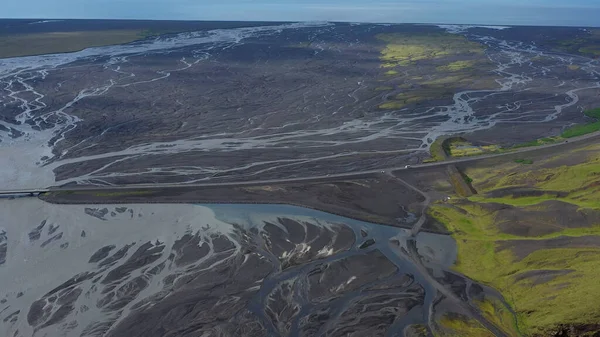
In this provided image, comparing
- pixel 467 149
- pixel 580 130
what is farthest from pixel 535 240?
pixel 580 130

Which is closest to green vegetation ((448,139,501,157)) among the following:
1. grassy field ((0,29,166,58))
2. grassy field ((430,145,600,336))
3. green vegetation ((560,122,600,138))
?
grassy field ((430,145,600,336))

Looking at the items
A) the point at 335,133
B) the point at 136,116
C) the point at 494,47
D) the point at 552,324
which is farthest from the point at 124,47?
the point at 552,324

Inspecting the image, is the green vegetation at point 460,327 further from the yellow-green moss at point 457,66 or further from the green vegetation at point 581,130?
the yellow-green moss at point 457,66

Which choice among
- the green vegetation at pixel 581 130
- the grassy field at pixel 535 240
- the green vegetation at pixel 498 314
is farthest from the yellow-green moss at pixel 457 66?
the green vegetation at pixel 498 314

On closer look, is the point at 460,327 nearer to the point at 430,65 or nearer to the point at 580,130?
the point at 580,130

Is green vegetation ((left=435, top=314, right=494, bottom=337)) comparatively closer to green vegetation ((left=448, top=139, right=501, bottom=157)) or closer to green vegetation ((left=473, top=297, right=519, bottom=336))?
green vegetation ((left=473, top=297, right=519, bottom=336))
